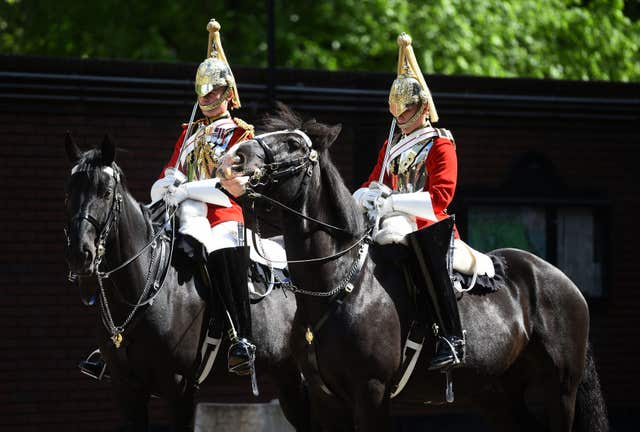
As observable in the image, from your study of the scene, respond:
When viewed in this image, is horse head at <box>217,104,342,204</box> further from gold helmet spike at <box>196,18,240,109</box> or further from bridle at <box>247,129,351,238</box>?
gold helmet spike at <box>196,18,240,109</box>

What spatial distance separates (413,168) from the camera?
6352 mm

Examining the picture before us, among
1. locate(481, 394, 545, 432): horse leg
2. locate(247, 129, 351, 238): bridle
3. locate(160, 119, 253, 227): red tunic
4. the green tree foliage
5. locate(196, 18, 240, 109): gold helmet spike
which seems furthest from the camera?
the green tree foliage

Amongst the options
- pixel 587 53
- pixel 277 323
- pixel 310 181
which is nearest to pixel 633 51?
pixel 587 53

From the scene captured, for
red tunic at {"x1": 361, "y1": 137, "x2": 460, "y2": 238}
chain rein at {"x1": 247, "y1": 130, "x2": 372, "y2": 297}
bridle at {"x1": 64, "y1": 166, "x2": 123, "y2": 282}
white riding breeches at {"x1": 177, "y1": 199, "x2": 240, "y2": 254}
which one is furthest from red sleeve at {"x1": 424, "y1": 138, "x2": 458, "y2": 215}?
bridle at {"x1": 64, "y1": 166, "x2": 123, "y2": 282}

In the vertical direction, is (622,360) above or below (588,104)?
below

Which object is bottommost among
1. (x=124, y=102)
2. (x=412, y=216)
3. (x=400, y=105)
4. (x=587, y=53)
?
(x=412, y=216)

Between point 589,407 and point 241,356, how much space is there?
7.77 ft

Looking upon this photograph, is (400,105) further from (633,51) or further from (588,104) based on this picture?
(633,51)

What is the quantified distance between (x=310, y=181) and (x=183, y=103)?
443cm

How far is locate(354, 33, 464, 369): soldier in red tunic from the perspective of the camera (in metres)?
5.93

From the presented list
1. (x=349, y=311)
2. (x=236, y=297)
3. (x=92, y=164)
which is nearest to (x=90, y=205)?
(x=92, y=164)

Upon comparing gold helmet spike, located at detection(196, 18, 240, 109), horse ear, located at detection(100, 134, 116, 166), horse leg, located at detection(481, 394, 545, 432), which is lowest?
horse leg, located at detection(481, 394, 545, 432)

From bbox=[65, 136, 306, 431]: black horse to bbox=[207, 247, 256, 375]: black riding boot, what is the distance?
0.21 m

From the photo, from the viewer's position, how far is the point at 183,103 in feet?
31.7
